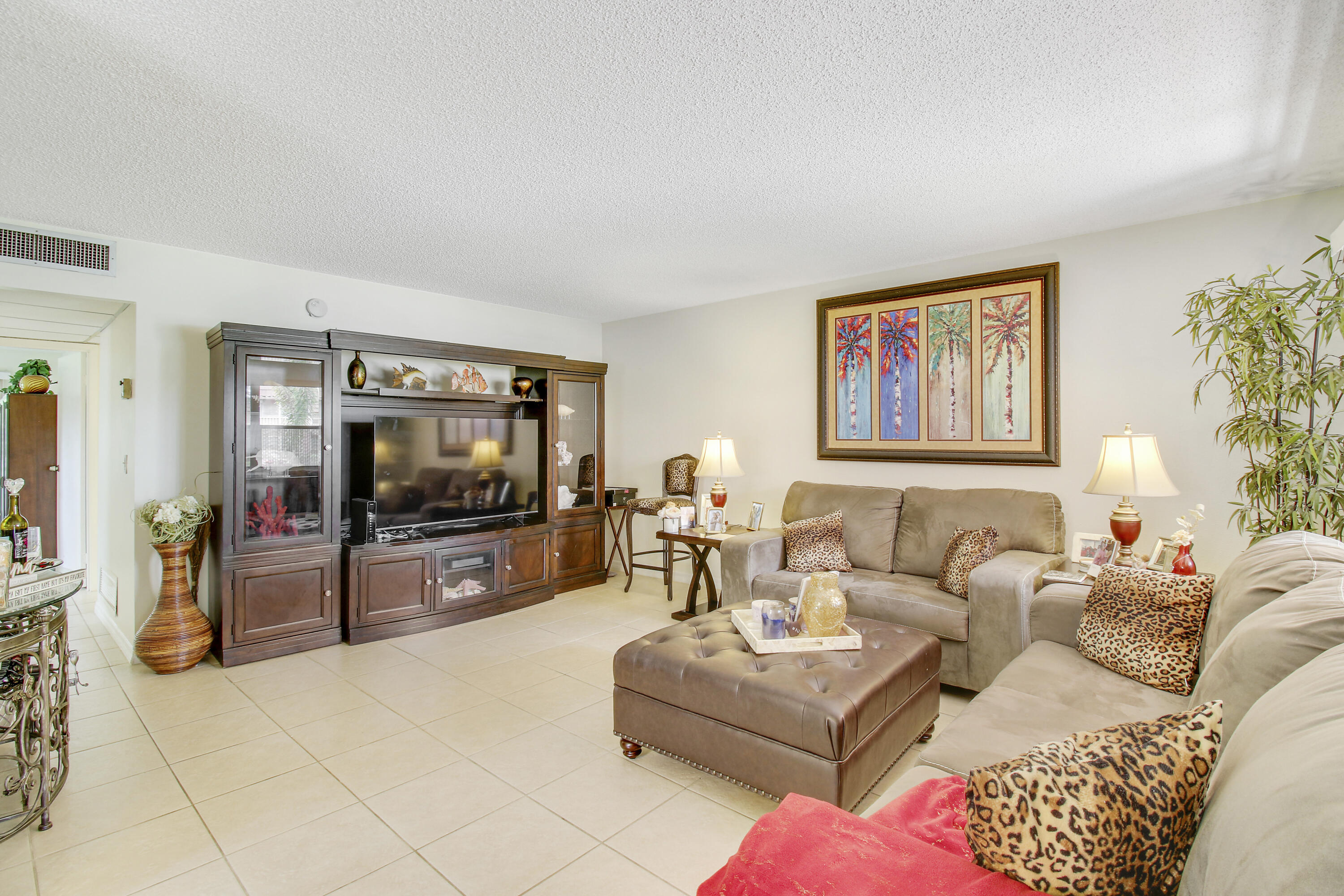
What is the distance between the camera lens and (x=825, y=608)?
2473 mm

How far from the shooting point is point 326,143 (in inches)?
97.1

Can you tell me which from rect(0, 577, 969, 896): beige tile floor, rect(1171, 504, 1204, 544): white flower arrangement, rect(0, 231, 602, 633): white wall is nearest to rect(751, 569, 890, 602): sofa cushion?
rect(0, 577, 969, 896): beige tile floor

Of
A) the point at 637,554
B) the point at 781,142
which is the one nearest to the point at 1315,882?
the point at 781,142

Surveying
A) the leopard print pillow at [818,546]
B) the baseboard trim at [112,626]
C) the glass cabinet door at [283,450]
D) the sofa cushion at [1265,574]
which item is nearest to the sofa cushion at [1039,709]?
the sofa cushion at [1265,574]

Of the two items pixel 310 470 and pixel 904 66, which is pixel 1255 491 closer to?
pixel 904 66

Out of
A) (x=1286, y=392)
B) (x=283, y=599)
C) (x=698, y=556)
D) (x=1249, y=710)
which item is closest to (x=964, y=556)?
(x=1286, y=392)

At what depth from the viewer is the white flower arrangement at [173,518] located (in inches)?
135

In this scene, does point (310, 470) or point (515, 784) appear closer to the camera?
point (515, 784)

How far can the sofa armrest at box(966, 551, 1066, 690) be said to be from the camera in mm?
2865

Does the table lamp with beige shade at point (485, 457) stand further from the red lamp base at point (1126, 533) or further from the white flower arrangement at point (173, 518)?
the red lamp base at point (1126, 533)

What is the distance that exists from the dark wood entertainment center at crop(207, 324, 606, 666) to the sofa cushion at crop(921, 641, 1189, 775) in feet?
11.6

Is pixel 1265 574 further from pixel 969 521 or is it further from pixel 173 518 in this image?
pixel 173 518

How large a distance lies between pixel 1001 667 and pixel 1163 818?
235 cm

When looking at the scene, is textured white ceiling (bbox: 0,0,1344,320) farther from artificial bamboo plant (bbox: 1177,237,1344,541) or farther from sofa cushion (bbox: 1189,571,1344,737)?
→ sofa cushion (bbox: 1189,571,1344,737)
